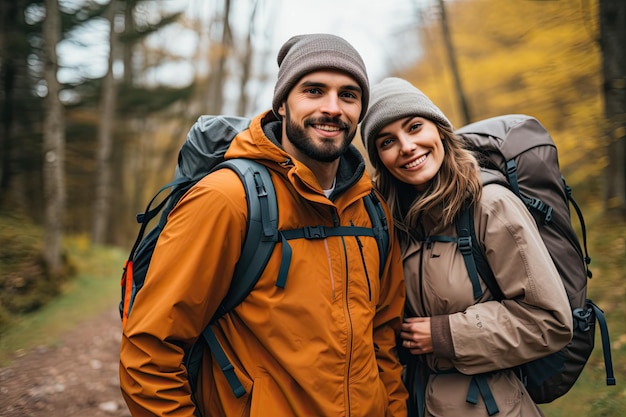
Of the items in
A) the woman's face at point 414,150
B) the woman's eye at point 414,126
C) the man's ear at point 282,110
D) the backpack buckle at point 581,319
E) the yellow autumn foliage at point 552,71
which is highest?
the yellow autumn foliage at point 552,71

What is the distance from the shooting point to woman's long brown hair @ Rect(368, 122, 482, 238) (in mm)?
2582

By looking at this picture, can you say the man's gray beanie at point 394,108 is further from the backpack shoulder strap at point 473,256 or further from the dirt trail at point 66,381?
the dirt trail at point 66,381

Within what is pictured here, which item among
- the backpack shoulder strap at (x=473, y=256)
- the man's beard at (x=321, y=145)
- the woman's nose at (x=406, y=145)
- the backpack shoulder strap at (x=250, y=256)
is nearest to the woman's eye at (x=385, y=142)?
the woman's nose at (x=406, y=145)

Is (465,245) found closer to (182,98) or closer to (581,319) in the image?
(581,319)

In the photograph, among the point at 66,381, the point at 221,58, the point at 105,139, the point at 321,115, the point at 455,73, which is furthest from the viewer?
the point at 221,58

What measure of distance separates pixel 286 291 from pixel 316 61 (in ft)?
4.04

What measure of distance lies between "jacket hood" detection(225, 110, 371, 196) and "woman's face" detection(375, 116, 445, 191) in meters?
0.23

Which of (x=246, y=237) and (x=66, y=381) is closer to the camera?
(x=246, y=237)

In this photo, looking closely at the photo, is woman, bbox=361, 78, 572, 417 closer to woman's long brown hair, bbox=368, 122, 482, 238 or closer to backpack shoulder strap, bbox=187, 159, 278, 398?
woman's long brown hair, bbox=368, 122, 482, 238

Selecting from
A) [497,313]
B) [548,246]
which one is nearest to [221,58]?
[548,246]

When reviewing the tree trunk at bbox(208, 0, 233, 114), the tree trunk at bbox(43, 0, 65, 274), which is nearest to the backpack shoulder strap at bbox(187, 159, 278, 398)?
the tree trunk at bbox(43, 0, 65, 274)

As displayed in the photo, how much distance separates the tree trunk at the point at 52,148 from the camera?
750 cm

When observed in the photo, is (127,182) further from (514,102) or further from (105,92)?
(514,102)

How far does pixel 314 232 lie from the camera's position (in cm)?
236
